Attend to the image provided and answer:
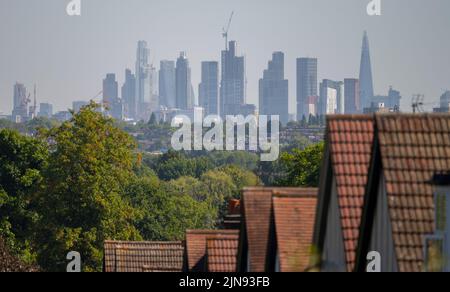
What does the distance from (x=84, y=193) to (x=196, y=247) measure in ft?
138

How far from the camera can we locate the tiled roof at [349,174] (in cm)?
→ 1568

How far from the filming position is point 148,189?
121m

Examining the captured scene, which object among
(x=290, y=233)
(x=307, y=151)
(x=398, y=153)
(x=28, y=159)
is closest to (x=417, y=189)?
(x=398, y=153)

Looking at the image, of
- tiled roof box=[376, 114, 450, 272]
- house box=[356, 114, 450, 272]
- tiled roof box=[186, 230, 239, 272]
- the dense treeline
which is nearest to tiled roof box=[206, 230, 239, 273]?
tiled roof box=[186, 230, 239, 272]

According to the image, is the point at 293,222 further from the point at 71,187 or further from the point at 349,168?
the point at 71,187

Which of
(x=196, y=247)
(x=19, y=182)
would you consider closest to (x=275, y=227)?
(x=196, y=247)

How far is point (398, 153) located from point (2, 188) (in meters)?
67.5

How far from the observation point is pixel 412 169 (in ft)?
47.2

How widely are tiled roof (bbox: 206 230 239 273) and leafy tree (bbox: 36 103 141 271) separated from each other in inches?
1585
